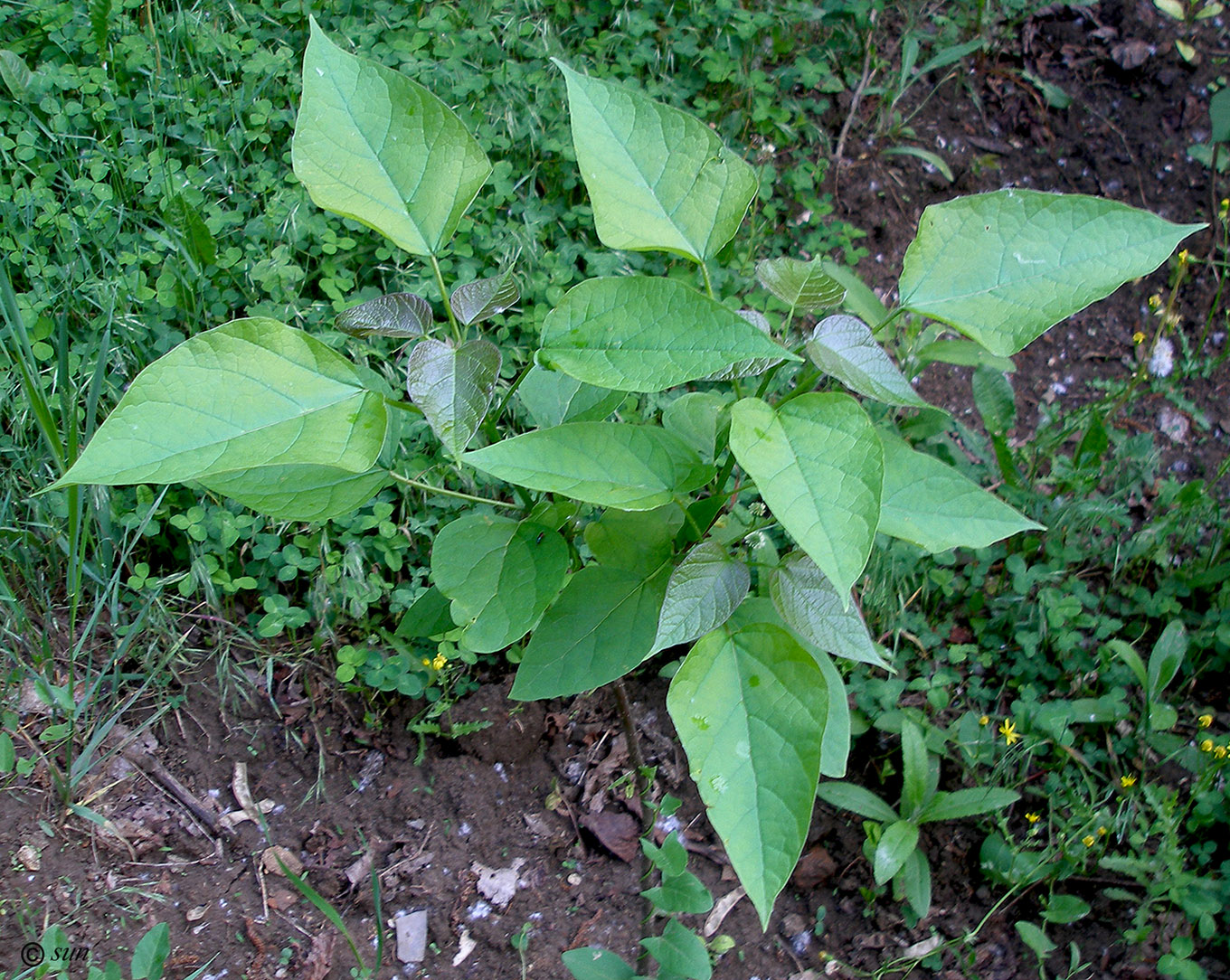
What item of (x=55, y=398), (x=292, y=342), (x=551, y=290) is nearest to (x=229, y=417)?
(x=292, y=342)

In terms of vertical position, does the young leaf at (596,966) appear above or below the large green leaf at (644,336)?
below

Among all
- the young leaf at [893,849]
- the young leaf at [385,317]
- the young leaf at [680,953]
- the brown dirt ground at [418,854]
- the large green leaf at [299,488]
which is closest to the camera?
the young leaf at [385,317]

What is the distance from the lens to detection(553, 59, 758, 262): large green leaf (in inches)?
48.2

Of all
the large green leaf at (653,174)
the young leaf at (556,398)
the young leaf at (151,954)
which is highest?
the large green leaf at (653,174)

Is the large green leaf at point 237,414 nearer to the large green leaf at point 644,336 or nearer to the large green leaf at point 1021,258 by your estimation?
the large green leaf at point 644,336

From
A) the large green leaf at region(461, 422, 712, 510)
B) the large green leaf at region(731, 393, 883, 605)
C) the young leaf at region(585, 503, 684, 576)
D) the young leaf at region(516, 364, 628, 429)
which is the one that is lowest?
the young leaf at region(585, 503, 684, 576)

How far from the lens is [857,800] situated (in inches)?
79.6

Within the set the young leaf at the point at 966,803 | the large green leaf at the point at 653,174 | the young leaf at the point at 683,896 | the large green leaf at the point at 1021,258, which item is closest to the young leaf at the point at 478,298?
the large green leaf at the point at 653,174

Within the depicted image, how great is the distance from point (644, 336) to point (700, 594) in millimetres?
388

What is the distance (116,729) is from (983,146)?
330 centimetres

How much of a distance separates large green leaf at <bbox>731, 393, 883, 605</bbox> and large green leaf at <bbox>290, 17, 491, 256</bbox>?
512 mm

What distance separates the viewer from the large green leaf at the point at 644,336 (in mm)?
1034

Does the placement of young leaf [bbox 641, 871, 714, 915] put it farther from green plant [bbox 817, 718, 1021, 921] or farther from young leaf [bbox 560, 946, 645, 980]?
green plant [bbox 817, 718, 1021, 921]

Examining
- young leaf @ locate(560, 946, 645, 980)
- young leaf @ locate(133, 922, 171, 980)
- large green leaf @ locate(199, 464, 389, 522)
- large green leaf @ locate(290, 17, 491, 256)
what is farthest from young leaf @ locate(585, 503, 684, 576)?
young leaf @ locate(133, 922, 171, 980)
